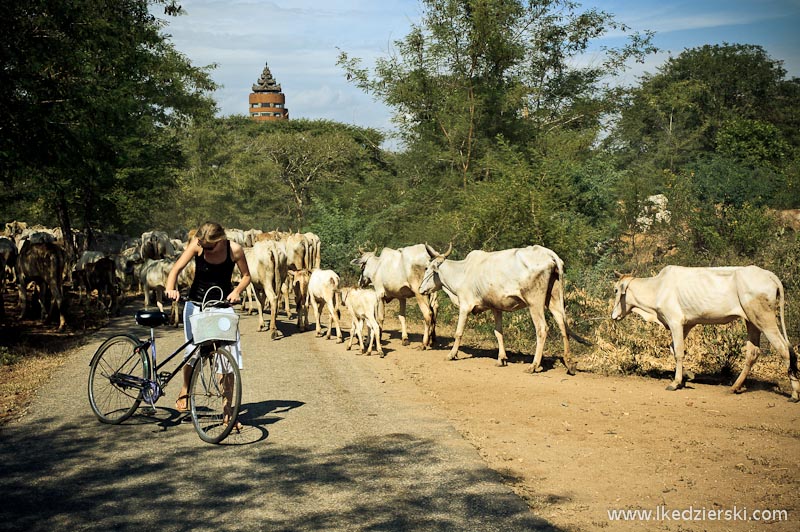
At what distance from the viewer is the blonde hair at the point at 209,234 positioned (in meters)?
7.24

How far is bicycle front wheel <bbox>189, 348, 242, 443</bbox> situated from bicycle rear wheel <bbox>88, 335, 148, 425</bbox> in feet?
2.02

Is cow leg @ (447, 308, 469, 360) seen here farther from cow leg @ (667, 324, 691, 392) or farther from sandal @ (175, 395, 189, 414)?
sandal @ (175, 395, 189, 414)

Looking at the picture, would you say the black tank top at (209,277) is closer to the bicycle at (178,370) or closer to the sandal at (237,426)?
the bicycle at (178,370)

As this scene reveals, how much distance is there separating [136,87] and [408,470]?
2014 centimetres

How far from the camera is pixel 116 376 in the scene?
24.6 ft

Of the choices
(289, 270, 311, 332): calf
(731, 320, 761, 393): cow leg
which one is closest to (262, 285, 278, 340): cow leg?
(289, 270, 311, 332): calf

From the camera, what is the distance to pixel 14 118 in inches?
479

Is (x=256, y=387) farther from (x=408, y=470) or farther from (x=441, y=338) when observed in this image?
(x=441, y=338)

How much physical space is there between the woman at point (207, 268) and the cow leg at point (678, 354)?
5.50m

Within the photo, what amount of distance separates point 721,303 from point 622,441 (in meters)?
3.05

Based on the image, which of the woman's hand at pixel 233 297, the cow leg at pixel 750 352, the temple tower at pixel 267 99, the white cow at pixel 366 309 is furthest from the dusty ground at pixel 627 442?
the temple tower at pixel 267 99

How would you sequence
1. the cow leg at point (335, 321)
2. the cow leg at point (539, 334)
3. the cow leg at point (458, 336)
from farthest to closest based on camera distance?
the cow leg at point (335, 321) < the cow leg at point (458, 336) < the cow leg at point (539, 334)

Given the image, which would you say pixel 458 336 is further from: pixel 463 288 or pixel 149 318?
pixel 149 318

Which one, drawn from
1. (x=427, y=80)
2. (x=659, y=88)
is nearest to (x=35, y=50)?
(x=427, y=80)
